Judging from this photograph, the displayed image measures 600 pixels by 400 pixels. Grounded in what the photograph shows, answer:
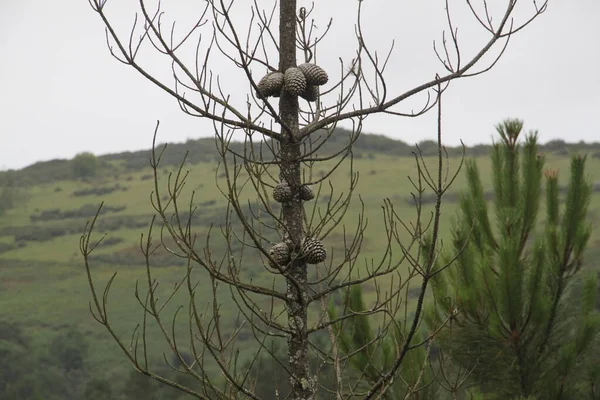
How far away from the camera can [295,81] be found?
3100 millimetres

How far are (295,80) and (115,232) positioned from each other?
62217mm

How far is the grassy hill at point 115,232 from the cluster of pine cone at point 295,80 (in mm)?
28718

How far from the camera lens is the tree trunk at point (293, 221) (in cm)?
303

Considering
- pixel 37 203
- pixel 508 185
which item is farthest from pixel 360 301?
pixel 37 203

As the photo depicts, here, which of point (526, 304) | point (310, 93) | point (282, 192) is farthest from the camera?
point (526, 304)

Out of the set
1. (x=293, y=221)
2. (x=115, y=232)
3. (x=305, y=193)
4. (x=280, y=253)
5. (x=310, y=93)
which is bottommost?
(x=115, y=232)

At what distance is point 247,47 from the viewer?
339 cm

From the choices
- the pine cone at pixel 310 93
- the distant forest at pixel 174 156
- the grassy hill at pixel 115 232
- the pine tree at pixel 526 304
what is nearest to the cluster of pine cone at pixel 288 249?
the pine cone at pixel 310 93

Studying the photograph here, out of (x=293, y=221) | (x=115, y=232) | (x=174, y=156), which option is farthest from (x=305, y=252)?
(x=174, y=156)

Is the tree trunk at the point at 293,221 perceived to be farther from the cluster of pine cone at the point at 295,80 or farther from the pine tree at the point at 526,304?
the pine tree at the point at 526,304

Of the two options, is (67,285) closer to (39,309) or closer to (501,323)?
(39,309)

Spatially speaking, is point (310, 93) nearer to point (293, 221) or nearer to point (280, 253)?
point (293, 221)

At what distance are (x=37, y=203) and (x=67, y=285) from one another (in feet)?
86.4

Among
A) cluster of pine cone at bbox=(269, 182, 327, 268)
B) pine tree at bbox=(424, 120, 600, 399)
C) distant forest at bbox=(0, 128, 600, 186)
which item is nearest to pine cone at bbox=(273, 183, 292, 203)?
cluster of pine cone at bbox=(269, 182, 327, 268)
